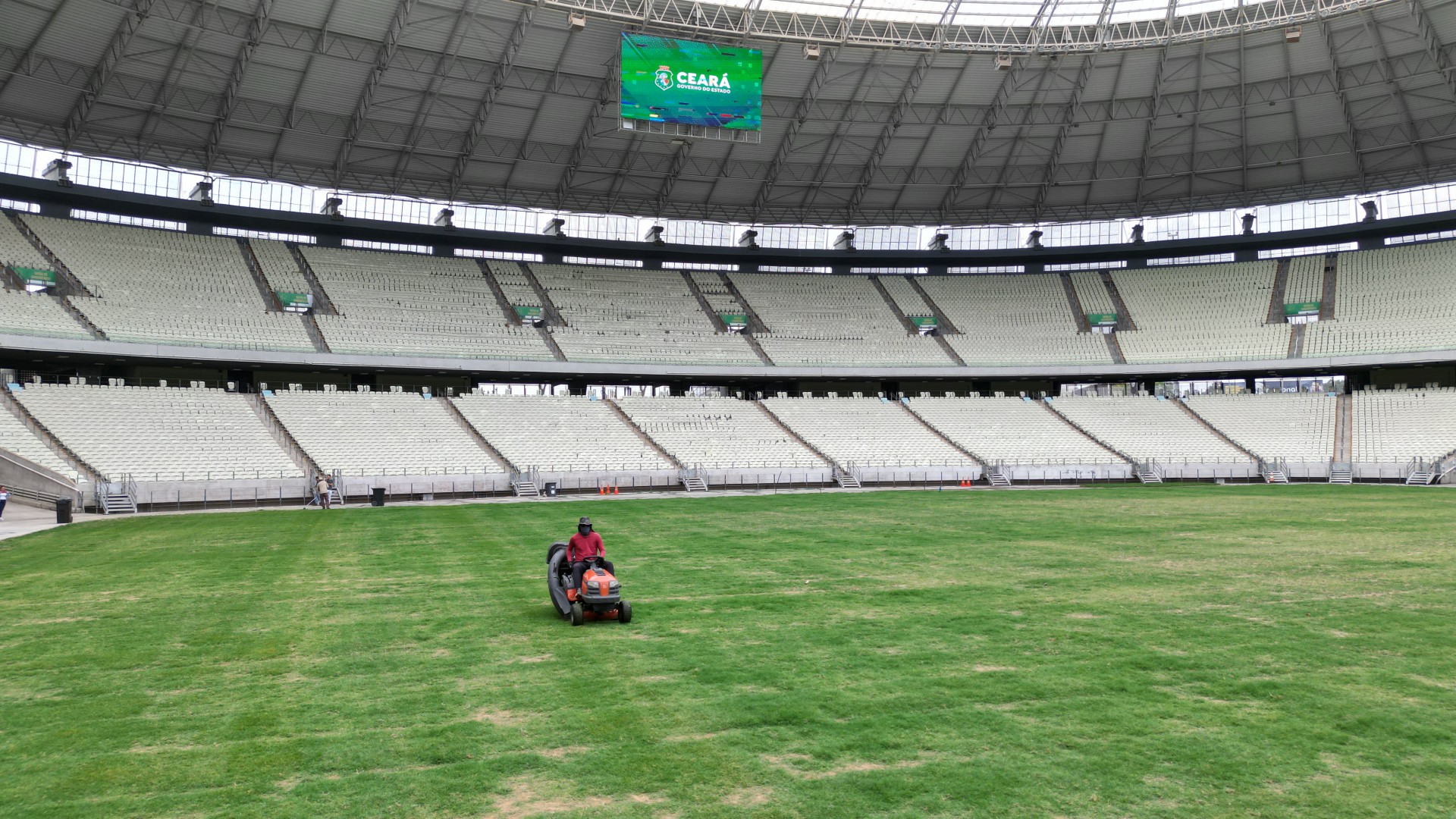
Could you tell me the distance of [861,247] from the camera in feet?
207

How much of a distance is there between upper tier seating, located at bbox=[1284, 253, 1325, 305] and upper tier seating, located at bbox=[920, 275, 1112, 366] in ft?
40.8

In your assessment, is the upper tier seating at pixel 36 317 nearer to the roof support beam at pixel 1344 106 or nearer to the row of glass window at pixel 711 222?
the row of glass window at pixel 711 222

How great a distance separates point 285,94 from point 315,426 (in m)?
16.3

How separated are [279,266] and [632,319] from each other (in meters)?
21.4

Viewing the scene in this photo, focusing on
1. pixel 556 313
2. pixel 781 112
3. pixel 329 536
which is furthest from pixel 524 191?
pixel 329 536

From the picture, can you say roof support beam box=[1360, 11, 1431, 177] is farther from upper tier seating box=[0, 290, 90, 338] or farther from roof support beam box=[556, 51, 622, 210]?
upper tier seating box=[0, 290, 90, 338]

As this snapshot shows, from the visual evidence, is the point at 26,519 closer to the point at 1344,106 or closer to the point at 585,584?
the point at 585,584

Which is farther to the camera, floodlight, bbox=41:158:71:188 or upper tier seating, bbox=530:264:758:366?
upper tier seating, bbox=530:264:758:366

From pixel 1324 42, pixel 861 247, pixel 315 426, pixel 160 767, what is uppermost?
pixel 1324 42

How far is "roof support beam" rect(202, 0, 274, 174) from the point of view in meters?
35.0

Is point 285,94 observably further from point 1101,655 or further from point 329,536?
point 1101,655

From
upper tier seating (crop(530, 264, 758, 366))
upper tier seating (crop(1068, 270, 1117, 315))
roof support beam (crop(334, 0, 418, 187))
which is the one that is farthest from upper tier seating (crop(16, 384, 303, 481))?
upper tier seating (crop(1068, 270, 1117, 315))

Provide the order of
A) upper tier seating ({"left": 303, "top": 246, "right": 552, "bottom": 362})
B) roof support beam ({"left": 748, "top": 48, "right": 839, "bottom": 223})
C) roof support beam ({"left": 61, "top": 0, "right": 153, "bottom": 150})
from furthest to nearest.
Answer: upper tier seating ({"left": 303, "top": 246, "right": 552, "bottom": 362}) < roof support beam ({"left": 748, "top": 48, "right": 839, "bottom": 223}) < roof support beam ({"left": 61, "top": 0, "right": 153, "bottom": 150})

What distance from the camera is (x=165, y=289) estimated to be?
44031 millimetres
